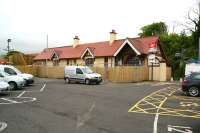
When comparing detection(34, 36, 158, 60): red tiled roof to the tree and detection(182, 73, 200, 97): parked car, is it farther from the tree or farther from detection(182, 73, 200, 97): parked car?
the tree

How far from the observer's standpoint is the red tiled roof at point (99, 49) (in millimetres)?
43000

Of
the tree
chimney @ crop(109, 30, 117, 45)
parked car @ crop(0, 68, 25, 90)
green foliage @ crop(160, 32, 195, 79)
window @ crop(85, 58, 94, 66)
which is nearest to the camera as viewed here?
A: parked car @ crop(0, 68, 25, 90)

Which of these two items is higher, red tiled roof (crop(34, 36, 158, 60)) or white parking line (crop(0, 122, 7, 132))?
red tiled roof (crop(34, 36, 158, 60))

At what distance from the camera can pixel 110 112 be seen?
13.4 m

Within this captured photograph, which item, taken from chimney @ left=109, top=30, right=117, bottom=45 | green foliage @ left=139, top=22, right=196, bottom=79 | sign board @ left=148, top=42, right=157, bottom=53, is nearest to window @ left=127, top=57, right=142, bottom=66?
sign board @ left=148, top=42, right=157, bottom=53

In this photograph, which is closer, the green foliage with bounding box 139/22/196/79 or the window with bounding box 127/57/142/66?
the window with bounding box 127/57/142/66

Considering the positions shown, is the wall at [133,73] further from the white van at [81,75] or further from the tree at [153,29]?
the tree at [153,29]

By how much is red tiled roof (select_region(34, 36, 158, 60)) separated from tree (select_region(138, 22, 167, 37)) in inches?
872

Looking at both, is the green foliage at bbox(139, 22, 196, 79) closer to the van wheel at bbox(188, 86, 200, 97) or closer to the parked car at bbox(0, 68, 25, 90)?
the van wheel at bbox(188, 86, 200, 97)

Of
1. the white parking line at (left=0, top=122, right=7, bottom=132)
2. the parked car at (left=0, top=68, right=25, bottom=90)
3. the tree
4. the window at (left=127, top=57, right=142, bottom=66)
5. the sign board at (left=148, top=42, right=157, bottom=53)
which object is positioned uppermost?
the tree

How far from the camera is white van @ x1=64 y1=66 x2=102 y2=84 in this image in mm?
32281

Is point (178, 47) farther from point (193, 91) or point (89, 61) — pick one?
point (193, 91)

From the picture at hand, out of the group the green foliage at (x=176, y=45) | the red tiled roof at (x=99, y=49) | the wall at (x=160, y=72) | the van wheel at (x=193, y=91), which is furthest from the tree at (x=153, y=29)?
the van wheel at (x=193, y=91)

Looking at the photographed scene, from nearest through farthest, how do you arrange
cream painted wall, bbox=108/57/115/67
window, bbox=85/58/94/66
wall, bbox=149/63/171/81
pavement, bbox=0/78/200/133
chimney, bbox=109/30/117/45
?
pavement, bbox=0/78/200/133
wall, bbox=149/63/171/81
cream painted wall, bbox=108/57/115/67
chimney, bbox=109/30/117/45
window, bbox=85/58/94/66
